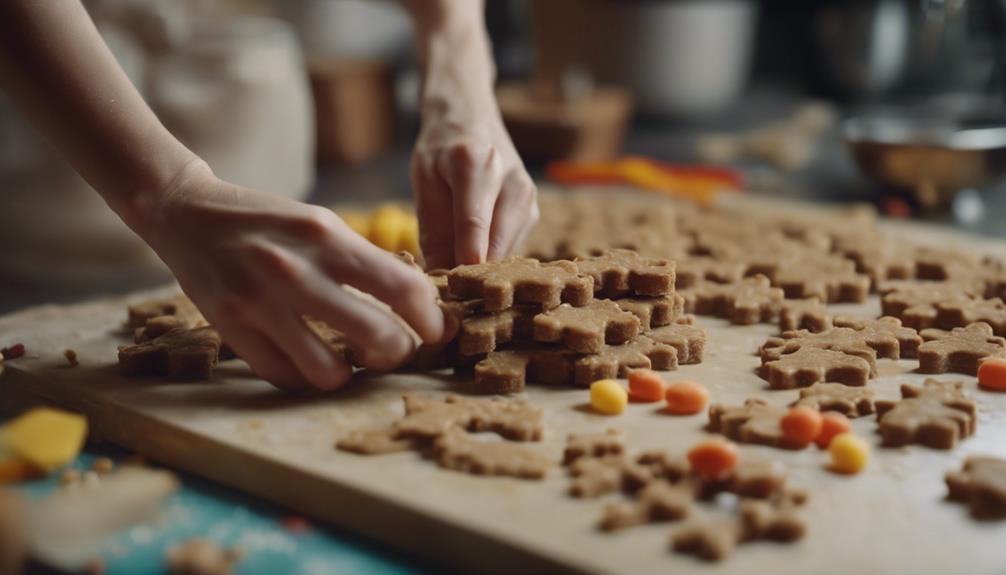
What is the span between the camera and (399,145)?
3.56 m

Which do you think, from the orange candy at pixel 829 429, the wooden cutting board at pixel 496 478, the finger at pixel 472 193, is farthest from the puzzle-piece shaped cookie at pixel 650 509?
the finger at pixel 472 193

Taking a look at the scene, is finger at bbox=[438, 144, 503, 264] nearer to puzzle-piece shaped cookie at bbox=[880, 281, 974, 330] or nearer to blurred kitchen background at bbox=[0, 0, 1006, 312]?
puzzle-piece shaped cookie at bbox=[880, 281, 974, 330]

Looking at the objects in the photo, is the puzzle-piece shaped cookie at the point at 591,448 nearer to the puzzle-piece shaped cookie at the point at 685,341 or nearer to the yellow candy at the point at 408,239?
the puzzle-piece shaped cookie at the point at 685,341

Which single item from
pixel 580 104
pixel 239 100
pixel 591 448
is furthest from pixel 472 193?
pixel 580 104

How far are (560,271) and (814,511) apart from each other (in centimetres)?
55

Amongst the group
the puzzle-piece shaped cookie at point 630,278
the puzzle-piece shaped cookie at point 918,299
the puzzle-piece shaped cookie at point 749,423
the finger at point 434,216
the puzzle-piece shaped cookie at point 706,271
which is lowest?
the puzzle-piece shaped cookie at point 749,423

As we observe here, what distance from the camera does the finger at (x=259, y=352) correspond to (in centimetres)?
138

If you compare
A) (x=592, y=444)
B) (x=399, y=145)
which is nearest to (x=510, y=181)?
(x=592, y=444)

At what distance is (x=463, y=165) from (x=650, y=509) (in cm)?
75

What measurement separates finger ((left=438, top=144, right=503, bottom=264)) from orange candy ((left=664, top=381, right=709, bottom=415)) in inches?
15.4

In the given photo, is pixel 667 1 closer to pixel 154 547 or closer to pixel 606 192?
pixel 606 192

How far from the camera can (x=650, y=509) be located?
3.83 feet

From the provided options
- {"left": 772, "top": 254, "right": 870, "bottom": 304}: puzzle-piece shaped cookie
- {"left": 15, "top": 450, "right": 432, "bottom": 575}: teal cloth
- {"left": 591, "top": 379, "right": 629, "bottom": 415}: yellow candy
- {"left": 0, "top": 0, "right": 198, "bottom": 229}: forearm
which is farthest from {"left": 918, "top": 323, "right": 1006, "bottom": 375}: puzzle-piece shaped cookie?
{"left": 0, "top": 0, "right": 198, "bottom": 229}: forearm

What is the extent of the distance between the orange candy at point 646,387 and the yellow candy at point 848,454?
26 cm
